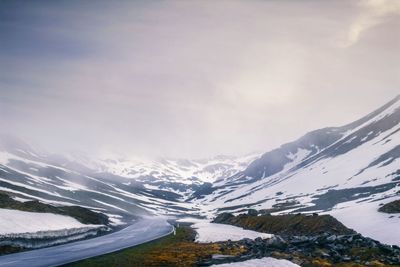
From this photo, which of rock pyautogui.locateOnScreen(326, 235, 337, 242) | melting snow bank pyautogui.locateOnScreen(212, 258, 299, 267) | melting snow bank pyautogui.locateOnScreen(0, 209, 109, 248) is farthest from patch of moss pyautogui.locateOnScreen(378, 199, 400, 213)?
melting snow bank pyautogui.locateOnScreen(0, 209, 109, 248)

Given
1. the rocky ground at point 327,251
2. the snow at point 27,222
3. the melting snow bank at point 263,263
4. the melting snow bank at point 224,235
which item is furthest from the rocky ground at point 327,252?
the snow at point 27,222

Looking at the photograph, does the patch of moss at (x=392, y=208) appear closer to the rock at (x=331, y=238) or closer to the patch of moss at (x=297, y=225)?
the patch of moss at (x=297, y=225)

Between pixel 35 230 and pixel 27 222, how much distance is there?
3855mm

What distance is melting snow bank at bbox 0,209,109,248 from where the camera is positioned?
57.6 metres

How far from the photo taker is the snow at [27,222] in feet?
199

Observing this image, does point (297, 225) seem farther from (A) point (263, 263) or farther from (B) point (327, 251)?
(A) point (263, 263)

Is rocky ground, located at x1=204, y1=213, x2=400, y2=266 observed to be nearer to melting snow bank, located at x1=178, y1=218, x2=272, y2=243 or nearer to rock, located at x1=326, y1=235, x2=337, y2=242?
rock, located at x1=326, y1=235, x2=337, y2=242

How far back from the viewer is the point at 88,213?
4781 inches

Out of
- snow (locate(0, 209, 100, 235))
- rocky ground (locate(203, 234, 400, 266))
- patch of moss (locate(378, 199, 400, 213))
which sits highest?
snow (locate(0, 209, 100, 235))

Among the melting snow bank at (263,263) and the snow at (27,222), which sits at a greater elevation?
the snow at (27,222)

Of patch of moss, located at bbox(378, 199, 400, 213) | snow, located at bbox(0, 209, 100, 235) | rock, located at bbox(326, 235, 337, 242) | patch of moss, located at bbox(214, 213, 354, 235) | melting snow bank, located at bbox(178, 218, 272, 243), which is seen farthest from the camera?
patch of moss, located at bbox(214, 213, 354, 235)

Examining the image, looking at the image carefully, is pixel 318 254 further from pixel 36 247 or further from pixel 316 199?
pixel 316 199

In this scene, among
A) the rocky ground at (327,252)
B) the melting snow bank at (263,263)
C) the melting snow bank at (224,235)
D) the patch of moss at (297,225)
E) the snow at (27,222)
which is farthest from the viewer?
the patch of moss at (297,225)

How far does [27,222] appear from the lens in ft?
223
